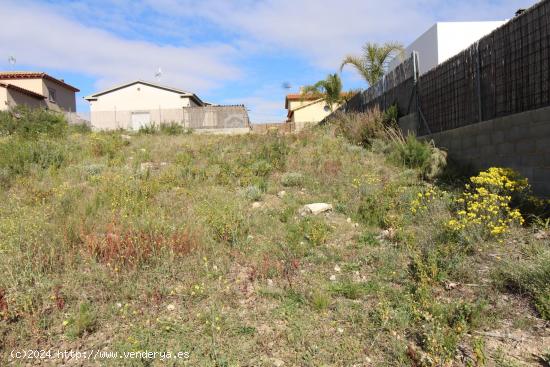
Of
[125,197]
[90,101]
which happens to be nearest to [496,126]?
[125,197]

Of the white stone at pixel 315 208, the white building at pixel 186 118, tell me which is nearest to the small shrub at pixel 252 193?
the white stone at pixel 315 208

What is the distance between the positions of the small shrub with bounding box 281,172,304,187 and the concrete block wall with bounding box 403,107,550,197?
9.54ft

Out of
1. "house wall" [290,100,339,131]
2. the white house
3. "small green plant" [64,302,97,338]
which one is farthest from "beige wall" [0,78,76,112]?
"small green plant" [64,302,97,338]

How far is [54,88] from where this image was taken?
31062mm

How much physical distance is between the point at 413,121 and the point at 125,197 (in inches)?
265

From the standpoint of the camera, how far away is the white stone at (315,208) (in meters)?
6.00

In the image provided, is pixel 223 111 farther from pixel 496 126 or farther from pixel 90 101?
pixel 496 126

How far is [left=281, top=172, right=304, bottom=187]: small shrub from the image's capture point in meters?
7.55

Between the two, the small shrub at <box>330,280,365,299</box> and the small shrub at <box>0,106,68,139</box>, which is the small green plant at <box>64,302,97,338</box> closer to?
the small shrub at <box>330,280,365,299</box>

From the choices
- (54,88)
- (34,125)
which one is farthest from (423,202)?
(54,88)

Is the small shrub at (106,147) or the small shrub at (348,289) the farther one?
the small shrub at (106,147)

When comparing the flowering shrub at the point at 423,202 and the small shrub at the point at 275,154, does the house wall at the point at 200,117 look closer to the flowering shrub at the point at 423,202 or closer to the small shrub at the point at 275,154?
the small shrub at the point at 275,154

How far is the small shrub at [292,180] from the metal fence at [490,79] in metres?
3.14

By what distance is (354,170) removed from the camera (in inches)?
309
